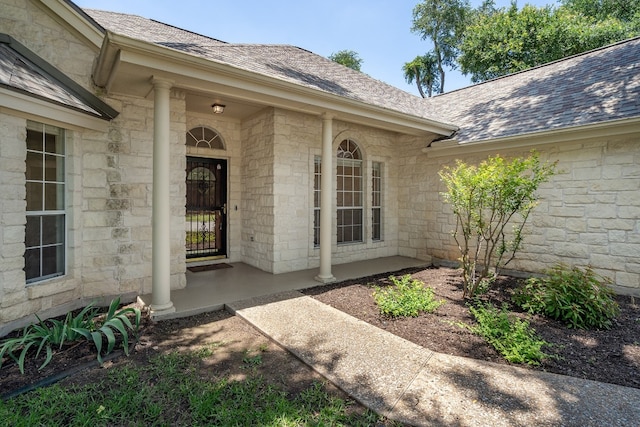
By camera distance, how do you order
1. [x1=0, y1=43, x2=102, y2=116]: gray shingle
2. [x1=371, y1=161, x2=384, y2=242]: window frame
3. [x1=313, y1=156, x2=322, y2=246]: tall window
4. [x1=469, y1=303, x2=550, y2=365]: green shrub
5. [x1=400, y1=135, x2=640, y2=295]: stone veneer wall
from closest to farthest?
1. [x1=469, y1=303, x2=550, y2=365]: green shrub
2. [x1=0, y1=43, x2=102, y2=116]: gray shingle
3. [x1=400, y1=135, x2=640, y2=295]: stone veneer wall
4. [x1=313, y1=156, x2=322, y2=246]: tall window
5. [x1=371, y1=161, x2=384, y2=242]: window frame

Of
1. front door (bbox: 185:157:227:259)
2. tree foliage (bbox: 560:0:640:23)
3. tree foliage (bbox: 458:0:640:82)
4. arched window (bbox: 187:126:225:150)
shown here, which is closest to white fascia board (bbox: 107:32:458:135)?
arched window (bbox: 187:126:225:150)

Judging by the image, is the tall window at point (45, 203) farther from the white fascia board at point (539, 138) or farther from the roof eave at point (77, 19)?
the white fascia board at point (539, 138)

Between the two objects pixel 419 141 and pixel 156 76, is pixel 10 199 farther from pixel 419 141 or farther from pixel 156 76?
pixel 419 141

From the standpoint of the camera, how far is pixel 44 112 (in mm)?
3502

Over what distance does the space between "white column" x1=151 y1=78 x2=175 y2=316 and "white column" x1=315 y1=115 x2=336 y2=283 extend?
2462 mm

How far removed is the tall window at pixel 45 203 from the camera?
3656 mm

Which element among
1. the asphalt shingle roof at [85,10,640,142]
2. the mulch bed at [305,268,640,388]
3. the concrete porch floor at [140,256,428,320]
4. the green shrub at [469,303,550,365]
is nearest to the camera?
the mulch bed at [305,268,640,388]

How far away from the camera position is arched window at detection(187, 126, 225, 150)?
247 inches

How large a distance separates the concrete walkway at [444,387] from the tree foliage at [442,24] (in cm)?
2442

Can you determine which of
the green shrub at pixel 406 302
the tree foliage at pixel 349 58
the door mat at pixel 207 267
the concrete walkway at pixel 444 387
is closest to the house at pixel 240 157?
the door mat at pixel 207 267

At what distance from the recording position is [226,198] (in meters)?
6.80

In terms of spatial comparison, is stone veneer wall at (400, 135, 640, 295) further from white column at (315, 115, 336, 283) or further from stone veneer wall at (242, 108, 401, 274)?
stone veneer wall at (242, 108, 401, 274)

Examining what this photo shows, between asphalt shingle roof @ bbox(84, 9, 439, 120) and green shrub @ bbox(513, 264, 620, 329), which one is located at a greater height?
asphalt shingle roof @ bbox(84, 9, 439, 120)

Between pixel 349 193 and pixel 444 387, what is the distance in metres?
5.24
